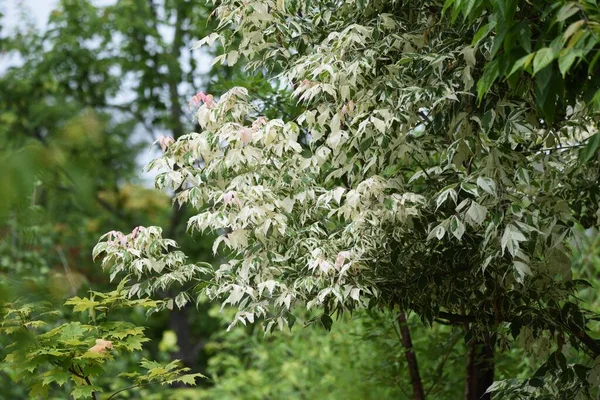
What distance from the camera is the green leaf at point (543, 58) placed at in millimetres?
2340

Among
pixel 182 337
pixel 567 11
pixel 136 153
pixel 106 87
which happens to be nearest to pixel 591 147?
pixel 567 11

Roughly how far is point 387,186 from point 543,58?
1.11 m

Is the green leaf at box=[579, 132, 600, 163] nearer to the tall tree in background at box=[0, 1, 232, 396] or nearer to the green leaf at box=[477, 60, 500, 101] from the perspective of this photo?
the green leaf at box=[477, 60, 500, 101]

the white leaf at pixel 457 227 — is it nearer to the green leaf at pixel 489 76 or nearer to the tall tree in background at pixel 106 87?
the green leaf at pixel 489 76

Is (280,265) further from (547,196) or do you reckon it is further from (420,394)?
(420,394)

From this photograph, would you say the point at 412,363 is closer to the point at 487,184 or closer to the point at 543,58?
the point at 487,184

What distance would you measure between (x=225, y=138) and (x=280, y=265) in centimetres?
64

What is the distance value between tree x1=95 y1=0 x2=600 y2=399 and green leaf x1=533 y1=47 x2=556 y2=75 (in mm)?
613

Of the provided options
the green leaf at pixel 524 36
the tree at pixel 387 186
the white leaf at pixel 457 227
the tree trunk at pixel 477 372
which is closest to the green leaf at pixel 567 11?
the green leaf at pixel 524 36

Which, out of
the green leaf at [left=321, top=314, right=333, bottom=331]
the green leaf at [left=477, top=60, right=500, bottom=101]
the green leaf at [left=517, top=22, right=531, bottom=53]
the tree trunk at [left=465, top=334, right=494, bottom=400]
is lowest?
the tree trunk at [left=465, top=334, right=494, bottom=400]

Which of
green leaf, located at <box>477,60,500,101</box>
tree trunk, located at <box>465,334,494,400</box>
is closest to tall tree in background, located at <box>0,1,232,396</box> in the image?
tree trunk, located at <box>465,334,494,400</box>

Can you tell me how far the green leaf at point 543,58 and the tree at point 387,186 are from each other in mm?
613

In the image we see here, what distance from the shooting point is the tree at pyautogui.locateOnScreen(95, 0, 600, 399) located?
321cm

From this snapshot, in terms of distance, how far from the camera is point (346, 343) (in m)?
6.17
